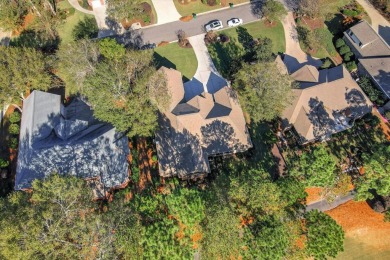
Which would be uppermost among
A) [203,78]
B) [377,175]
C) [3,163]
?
[203,78]

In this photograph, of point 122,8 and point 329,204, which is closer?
point 329,204

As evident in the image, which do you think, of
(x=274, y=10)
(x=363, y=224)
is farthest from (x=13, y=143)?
(x=363, y=224)

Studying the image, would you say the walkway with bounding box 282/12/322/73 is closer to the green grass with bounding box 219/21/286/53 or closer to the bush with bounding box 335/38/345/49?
the green grass with bounding box 219/21/286/53

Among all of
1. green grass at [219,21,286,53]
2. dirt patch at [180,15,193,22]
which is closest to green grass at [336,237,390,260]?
green grass at [219,21,286,53]

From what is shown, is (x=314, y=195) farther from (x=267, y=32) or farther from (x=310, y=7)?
(x=310, y=7)

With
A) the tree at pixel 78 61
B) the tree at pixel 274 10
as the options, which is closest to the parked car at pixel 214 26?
the tree at pixel 274 10

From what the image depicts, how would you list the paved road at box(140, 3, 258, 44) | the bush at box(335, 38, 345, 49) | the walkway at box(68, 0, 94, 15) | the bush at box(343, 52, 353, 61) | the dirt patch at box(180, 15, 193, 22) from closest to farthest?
the bush at box(343, 52, 353, 61)
the bush at box(335, 38, 345, 49)
the paved road at box(140, 3, 258, 44)
the dirt patch at box(180, 15, 193, 22)
the walkway at box(68, 0, 94, 15)

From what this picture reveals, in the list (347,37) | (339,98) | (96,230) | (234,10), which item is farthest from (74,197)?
(347,37)
